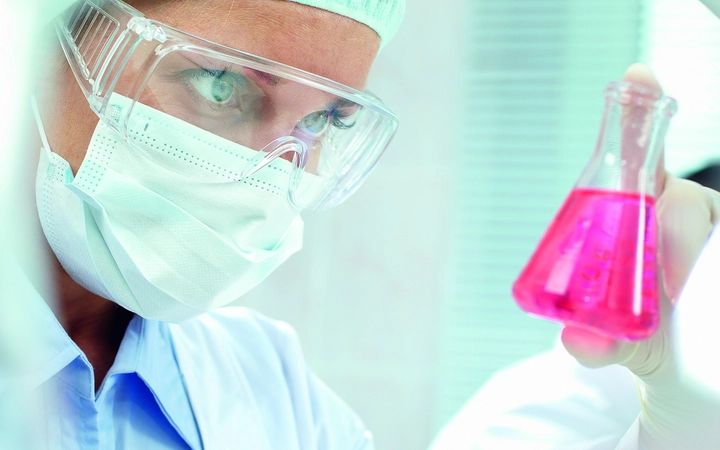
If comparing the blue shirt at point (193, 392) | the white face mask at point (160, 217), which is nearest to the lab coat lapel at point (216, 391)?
the blue shirt at point (193, 392)

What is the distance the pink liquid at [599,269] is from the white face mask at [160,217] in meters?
0.45

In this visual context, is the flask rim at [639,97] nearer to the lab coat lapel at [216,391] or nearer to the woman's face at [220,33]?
the woman's face at [220,33]

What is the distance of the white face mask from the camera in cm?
80

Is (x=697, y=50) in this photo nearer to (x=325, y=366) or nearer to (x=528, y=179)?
(x=528, y=179)

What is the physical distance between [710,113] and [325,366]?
1.07 m

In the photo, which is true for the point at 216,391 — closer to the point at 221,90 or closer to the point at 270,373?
the point at 270,373

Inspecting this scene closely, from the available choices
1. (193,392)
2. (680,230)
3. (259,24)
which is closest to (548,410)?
(193,392)

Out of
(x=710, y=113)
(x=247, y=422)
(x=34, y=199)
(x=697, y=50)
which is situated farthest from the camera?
(x=710, y=113)

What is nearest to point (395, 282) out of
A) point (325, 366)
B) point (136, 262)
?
point (325, 366)

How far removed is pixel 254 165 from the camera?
0.86m

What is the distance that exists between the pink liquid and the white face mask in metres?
0.45

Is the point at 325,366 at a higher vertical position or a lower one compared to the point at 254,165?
lower

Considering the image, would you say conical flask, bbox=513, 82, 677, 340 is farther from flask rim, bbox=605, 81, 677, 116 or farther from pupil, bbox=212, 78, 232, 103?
pupil, bbox=212, 78, 232, 103

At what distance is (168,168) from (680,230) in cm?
56
